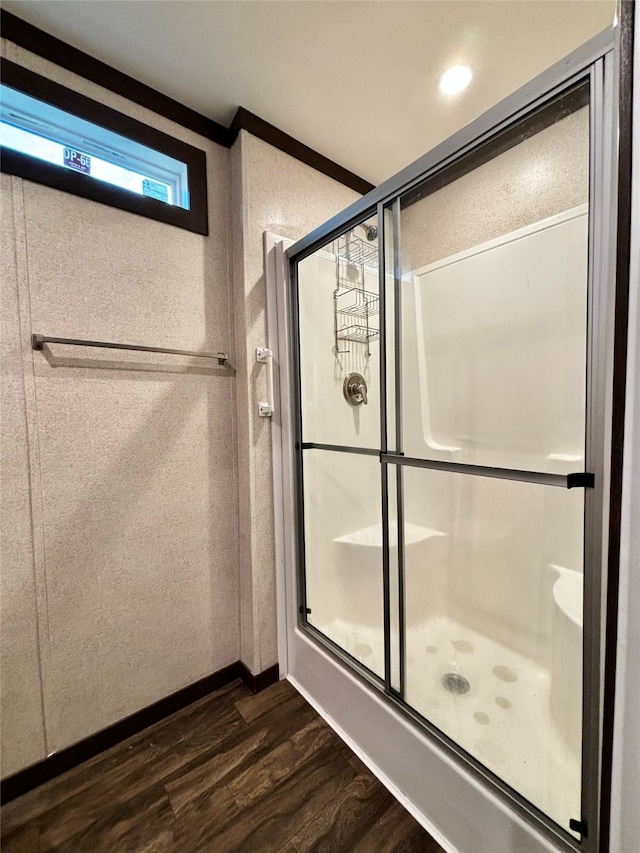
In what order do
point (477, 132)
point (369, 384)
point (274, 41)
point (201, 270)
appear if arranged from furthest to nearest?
point (369, 384)
point (201, 270)
point (274, 41)
point (477, 132)

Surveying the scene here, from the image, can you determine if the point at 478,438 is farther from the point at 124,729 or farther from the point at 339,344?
the point at 124,729

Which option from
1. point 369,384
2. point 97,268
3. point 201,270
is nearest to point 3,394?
point 97,268

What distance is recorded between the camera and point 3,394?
108cm

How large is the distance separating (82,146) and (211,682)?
88.1 inches

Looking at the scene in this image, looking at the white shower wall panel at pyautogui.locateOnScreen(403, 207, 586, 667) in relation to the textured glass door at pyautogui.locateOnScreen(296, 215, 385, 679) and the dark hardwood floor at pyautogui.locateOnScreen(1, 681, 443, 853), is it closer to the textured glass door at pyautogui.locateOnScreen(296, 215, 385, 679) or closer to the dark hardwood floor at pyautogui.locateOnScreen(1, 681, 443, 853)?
the textured glass door at pyautogui.locateOnScreen(296, 215, 385, 679)

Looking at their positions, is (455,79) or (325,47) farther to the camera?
(455,79)

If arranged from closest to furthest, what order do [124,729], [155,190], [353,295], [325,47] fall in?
[325,47], [124,729], [155,190], [353,295]

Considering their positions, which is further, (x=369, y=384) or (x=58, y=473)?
(x=369, y=384)

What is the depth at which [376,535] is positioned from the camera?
168cm

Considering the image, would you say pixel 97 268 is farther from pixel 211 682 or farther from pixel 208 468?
pixel 211 682

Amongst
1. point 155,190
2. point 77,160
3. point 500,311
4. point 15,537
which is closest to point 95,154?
point 77,160

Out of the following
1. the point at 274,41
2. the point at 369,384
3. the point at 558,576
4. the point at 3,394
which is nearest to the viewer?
the point at 3,394

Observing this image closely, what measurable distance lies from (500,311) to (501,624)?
4.64ft

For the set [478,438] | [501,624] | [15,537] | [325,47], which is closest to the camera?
[15,537]
